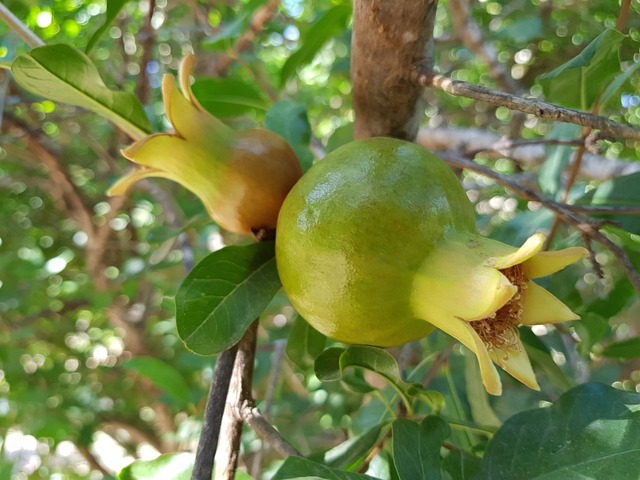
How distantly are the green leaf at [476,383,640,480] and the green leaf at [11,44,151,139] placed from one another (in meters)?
0.54

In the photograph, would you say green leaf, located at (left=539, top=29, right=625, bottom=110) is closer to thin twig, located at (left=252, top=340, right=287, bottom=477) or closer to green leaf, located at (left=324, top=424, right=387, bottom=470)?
green leaf, located at (left=324, top=424, right=387, bottom=470)

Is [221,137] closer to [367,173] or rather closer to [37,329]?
[367,173]

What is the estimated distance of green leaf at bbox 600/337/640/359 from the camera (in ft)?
3.22

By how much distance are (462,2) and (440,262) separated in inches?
49.9

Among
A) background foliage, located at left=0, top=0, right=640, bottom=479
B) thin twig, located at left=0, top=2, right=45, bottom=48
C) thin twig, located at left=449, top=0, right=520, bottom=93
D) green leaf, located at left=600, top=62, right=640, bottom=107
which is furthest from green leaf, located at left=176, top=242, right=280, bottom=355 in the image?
thin twig, located at left=449, top=0, right=520, bottom=93

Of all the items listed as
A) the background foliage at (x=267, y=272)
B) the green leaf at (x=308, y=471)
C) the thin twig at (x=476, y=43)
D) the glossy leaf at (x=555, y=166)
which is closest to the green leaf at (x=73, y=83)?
the background foliage at (x=267, y=272)

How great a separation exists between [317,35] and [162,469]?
82 centimetres

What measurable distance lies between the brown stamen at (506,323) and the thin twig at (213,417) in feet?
0.83

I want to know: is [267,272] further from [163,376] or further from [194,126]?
[163,376]

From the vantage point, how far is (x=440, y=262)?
0.50 meters

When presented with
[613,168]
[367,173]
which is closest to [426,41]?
[367,173]

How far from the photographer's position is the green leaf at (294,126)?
0.81 m

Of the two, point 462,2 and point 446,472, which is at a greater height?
point 462,2

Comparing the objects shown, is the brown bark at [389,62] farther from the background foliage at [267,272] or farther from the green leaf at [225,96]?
the green leaf at [225,96]
